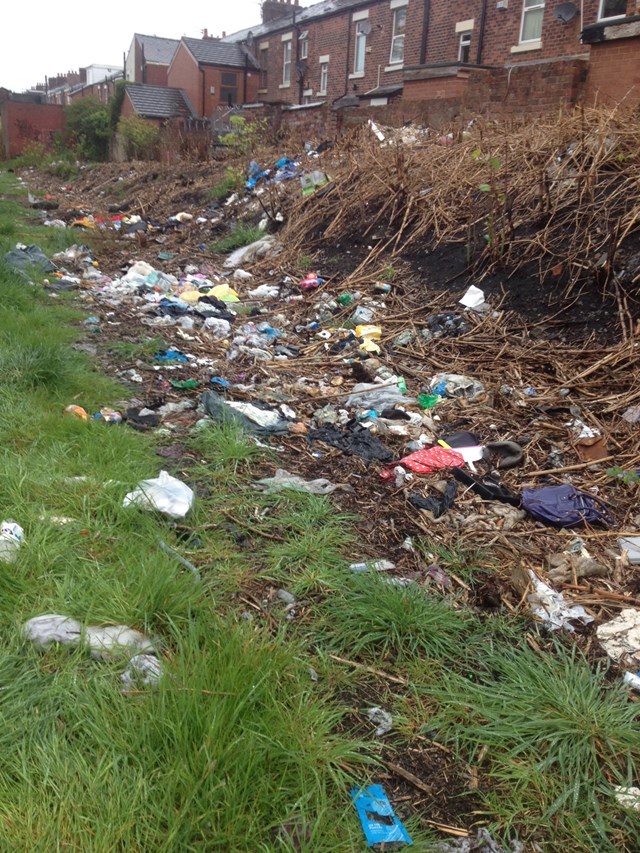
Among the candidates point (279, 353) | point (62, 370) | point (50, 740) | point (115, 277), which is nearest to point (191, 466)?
point (62, 370)

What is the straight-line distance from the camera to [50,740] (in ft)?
→ 5.51

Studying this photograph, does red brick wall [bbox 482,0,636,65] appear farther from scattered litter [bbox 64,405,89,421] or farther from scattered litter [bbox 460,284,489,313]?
scattered litter [bbox 64,405,89,421]

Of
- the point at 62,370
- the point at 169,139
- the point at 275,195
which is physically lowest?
the point at 62,370

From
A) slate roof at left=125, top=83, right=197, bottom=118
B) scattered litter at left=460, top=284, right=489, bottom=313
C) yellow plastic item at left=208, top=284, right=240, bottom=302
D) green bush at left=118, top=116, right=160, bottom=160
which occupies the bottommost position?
yellow plastic item at left=208, top=284, right=240, bottom=302

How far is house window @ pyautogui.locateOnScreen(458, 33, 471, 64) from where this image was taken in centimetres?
1933

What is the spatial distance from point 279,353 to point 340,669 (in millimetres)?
3890

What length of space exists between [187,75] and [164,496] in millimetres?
37900

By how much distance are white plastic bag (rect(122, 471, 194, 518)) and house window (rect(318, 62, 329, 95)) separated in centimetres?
2858

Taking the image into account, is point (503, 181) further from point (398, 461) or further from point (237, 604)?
point (237, 604)

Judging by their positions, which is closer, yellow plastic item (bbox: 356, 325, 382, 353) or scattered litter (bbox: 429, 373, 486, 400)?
scattered litter (bbox: 429, 373, 486, 400)

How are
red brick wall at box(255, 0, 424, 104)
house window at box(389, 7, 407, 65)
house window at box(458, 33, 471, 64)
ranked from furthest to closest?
house window at box(389, 7, 407, 65) < red brick wall at box(255, 0, 424, 104) < house window at box(458, 33, 471, 64)

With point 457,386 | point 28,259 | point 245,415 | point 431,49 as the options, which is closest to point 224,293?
point 28,259

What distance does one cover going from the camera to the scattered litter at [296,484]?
3.22m

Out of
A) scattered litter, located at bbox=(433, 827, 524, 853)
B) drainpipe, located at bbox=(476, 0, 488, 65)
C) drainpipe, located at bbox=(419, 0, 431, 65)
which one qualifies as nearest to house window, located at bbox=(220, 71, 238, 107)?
drainpipe, located at bbox=(419, 0, 431, 65)
